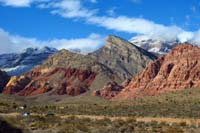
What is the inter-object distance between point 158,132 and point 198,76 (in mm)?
149003

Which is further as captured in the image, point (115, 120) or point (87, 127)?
point (115, 120)

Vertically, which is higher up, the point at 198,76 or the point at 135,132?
the point at 198,76

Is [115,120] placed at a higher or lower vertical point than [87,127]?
higher

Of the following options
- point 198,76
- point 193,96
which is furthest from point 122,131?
point 198,76

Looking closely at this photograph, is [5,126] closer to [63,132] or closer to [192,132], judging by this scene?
[63,132]

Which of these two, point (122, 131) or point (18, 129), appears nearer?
point (18, 129)

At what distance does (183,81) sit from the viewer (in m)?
197

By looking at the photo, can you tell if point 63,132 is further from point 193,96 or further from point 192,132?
point 193,96

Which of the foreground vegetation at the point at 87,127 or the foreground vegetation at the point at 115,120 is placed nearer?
the foreground vegetation at the point at 87,127

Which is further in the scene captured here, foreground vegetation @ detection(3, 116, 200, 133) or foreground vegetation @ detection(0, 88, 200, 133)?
foreground vegetation @ detection(0, 88, 200, 133)

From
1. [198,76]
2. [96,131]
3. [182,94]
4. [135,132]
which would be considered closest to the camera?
[96,131]

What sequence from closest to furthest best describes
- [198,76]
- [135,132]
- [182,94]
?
[135,132] < [182,94] < [198,76]

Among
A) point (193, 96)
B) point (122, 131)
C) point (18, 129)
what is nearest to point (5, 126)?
point (18, 129)

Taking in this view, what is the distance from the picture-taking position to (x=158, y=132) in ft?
159
